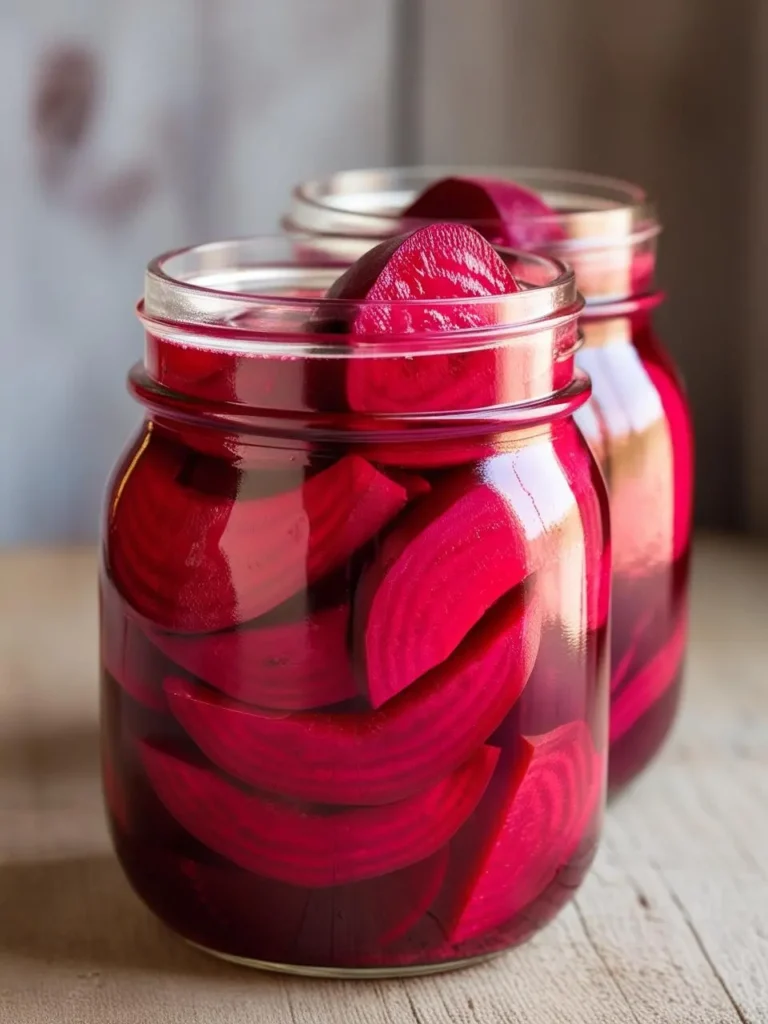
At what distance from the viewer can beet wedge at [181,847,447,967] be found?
524 millimetres

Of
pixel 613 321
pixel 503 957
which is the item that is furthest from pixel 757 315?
pixel 503 957

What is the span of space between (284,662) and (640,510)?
22 cm

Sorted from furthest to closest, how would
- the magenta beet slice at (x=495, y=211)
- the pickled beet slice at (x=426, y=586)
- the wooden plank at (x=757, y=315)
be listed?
the wooden plank at (x=757, y=315) → the magenta beet slice at (x=495, y=211) → the pickled beet slice at (x=426, y=586)

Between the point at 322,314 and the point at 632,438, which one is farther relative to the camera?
the point at 632,438

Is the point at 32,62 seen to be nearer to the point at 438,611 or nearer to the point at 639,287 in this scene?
the point at 639,287

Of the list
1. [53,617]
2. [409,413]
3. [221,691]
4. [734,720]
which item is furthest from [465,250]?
[53,617]

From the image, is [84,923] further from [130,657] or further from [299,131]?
[299,131]

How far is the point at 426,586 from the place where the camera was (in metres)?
0.49

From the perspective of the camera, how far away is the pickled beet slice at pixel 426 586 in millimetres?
490

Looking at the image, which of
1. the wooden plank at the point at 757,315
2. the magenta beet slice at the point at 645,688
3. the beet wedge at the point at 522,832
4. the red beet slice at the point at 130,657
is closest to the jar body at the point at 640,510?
A: the magenta beet slice at the point at 645,688

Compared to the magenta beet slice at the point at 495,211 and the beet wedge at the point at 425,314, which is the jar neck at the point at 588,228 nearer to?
the magenta beet slice at the point at 495,211

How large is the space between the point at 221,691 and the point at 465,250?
0.17 meters

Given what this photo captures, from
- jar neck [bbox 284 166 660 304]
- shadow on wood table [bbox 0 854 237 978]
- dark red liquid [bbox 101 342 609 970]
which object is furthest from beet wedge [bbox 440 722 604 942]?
jar neck [bbox 284 166 660 304]

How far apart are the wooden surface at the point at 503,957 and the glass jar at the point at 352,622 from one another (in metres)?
0.02
